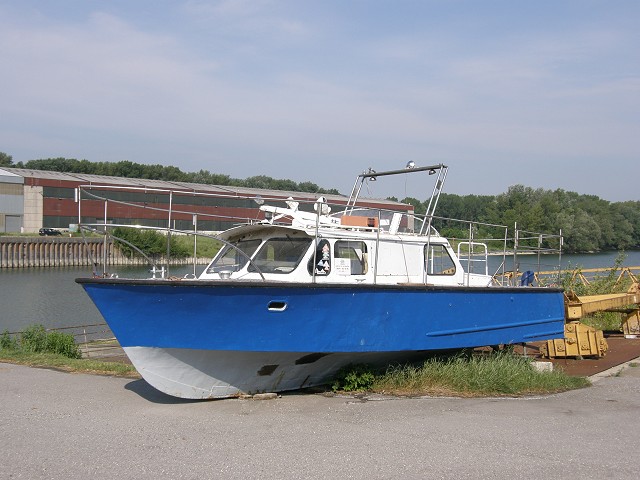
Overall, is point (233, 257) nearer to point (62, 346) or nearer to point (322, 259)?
point (322, 259)

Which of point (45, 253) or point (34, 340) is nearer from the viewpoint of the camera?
point (34, 340)

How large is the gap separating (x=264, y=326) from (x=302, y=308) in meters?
0.55

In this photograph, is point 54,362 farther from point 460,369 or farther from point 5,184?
point 5,184

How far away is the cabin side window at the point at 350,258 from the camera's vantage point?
31.6ft

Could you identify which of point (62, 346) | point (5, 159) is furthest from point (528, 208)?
point (5, 159)

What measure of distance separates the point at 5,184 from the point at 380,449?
5071 centimetres

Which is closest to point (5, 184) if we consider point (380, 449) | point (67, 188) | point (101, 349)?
point (67, 188)

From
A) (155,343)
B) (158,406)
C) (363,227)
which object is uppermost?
(363,227)

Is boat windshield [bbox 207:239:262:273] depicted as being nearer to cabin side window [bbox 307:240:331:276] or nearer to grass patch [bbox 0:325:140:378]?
cabin side window [bbox 307:240:331:276]

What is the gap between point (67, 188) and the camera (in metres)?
46.6

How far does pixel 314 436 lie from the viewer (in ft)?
23.6

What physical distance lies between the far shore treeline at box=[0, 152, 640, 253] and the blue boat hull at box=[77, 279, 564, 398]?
30.3 metres

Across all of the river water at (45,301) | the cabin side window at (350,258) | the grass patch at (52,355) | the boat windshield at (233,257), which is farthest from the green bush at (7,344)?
the cabin side window at (350,258)

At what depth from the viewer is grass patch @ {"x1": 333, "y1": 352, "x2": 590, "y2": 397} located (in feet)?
31.6
